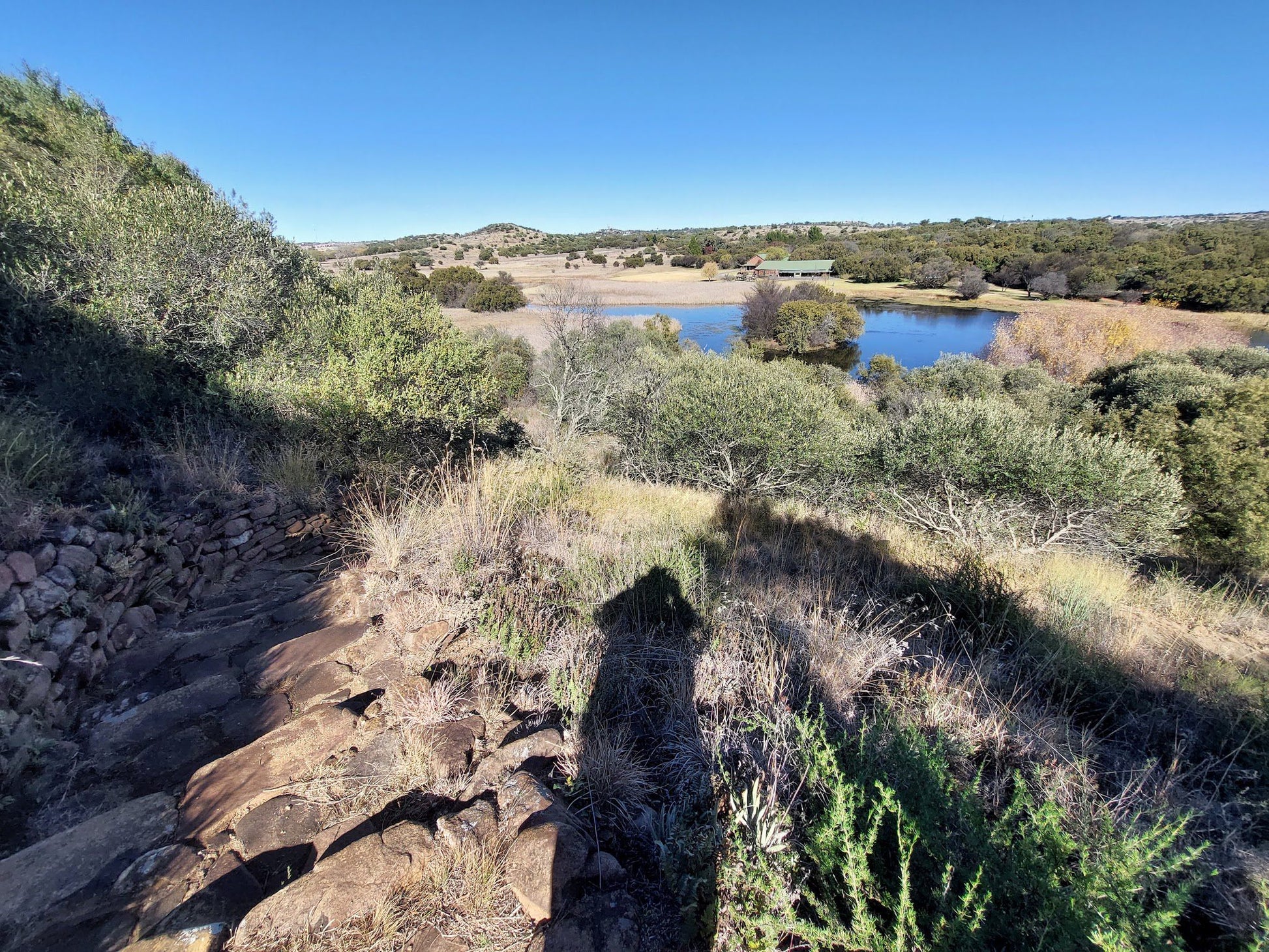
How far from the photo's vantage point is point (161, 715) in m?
2.41

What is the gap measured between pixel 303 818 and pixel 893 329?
47353 millimetres

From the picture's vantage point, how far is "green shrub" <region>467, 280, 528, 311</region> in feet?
111

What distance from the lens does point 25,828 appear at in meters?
1.86

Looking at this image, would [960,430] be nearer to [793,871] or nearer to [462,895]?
[793,871]

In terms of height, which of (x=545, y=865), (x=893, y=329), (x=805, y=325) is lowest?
(x=893, y=329)

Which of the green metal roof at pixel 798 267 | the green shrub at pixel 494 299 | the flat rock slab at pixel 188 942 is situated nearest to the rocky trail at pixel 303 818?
the flat rock slab at pixel 188 942

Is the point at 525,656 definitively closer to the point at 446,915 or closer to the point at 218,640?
the point at 446,915

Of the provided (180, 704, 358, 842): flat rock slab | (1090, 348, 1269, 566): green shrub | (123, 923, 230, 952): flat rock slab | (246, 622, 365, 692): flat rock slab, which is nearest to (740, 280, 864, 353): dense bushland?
(1090, 348, 1269, 566): green shrub

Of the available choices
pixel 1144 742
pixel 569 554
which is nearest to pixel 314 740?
pixel 569 554

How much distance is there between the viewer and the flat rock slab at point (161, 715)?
2275mm

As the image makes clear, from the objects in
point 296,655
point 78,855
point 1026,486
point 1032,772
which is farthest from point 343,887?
point 1026,486

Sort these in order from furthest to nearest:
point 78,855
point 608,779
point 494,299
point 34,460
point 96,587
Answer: point 494,299 < point 34,460 < point 96,587 < point 608,779 < point 78,855

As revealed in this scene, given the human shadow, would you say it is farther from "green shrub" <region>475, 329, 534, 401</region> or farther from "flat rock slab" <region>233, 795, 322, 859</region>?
"green shrub" <region>475, 329, 534, 401</region>

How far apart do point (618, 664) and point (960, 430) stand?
7069 millimetres
